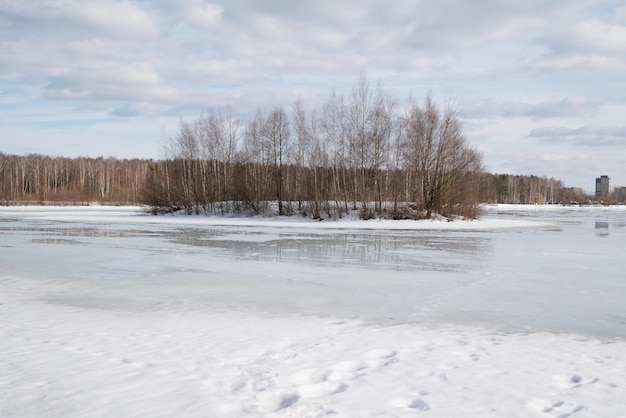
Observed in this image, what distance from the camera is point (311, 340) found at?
6.31m

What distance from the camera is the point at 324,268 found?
13.4m

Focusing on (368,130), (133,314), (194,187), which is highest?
(368,130)

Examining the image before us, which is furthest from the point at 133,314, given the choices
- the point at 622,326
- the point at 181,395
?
the point at 622,326

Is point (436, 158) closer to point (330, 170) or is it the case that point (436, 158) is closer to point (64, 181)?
point (330, 170)

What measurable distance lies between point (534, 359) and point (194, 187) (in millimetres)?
Answer: 48283

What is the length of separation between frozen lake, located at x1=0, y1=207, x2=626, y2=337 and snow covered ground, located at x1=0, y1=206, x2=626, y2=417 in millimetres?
68

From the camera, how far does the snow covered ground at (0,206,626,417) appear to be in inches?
170

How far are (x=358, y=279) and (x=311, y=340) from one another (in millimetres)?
5366

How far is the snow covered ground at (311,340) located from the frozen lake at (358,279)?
0.22 ft

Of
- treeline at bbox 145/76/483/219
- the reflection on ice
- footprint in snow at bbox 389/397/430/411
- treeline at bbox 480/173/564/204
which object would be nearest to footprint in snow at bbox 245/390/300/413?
footprint in snow at bbox 389/397/430/411

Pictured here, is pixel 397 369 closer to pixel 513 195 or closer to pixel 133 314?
pixel 133 314

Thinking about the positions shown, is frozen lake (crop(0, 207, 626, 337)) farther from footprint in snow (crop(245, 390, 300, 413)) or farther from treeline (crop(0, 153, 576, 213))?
treeline (crop(0, 153, 576, 213))

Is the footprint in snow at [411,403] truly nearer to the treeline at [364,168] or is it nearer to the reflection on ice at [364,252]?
the reflection on ice at [364,252]

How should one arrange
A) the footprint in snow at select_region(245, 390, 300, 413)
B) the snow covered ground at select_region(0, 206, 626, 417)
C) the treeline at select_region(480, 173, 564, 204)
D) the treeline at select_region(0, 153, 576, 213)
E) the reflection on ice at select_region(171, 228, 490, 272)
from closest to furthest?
1. the footprint in snow at select_region(245, 390, 300, 413)
2. the snow covered ground at select_region(0, 206, 626, 417)
3. the reflection on ice at select_region(171, 228, 490, 272)
4. the treeline at select_region(0, 153, 576, 213)
5. the treeline at select_region(480, 173, 564, 204)
